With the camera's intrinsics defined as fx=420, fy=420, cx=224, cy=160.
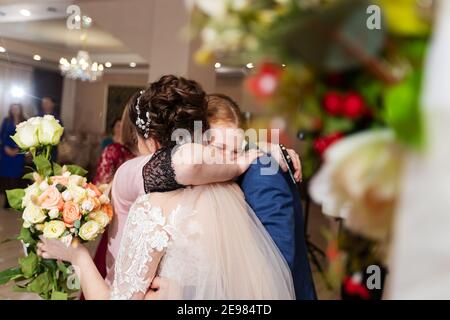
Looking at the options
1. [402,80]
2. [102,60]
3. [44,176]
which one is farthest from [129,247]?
[102,60]

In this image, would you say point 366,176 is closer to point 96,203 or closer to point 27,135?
point 96,203

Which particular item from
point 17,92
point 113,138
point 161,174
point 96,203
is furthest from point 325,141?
point 113,138

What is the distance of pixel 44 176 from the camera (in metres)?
0.80

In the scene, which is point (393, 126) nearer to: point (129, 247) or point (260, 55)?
point (260, 55)

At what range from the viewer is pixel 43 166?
80cm

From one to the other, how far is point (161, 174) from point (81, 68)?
98 centimetres

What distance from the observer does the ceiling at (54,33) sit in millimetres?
1522

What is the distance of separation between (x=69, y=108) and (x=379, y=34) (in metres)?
1.16

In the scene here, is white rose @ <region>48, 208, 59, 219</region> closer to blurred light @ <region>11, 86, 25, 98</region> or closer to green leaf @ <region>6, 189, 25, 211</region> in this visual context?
green leaf @ <region>6, 189, 25, 211</region>

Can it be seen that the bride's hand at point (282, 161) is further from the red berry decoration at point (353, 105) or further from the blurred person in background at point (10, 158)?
the blurred person in background at point (10, 158)

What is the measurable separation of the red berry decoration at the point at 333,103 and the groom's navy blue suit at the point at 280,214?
0.50 m

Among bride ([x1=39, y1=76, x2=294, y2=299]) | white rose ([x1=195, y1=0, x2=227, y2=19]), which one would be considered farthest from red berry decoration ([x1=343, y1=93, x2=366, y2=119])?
bride ([x1=39, y1=76, x2=294, y2=299])

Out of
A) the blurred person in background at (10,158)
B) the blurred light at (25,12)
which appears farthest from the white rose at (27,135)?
the blurred light at (25,12)
